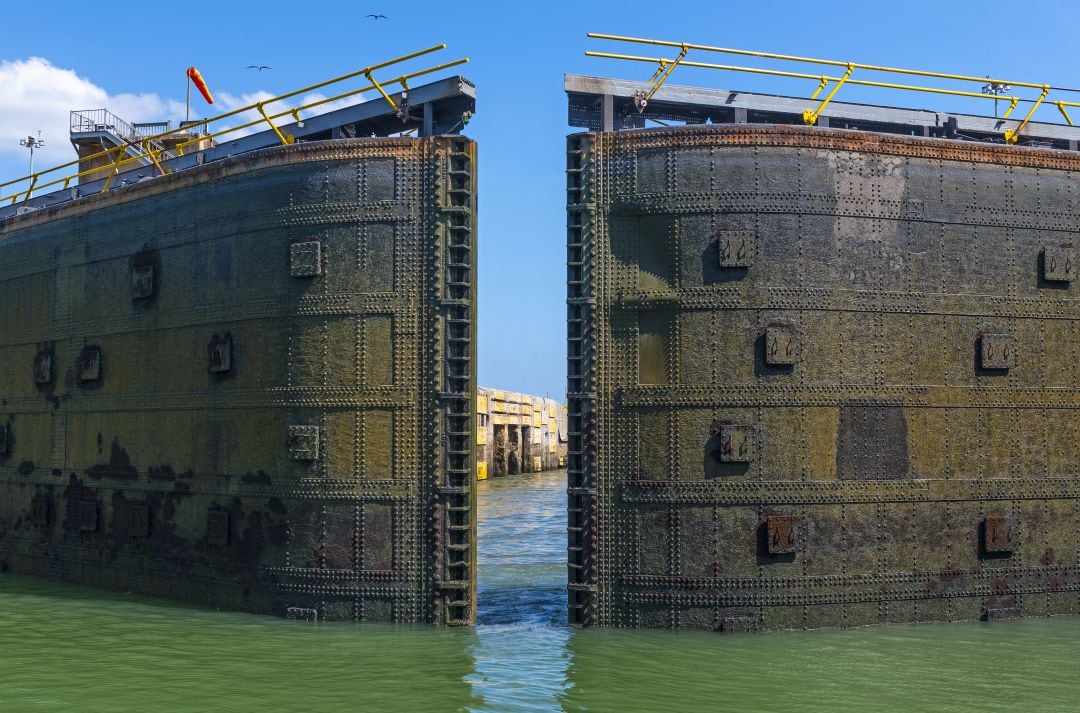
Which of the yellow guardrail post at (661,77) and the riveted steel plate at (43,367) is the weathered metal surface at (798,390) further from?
the riveted steel plate at (43,367)

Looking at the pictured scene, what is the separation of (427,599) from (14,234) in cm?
1503

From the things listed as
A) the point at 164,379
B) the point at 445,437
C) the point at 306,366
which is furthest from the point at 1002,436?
the point at 164,379

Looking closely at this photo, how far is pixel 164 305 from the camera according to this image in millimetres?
20266

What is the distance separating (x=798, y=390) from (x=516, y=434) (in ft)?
170

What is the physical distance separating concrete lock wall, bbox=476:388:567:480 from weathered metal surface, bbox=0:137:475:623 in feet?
107

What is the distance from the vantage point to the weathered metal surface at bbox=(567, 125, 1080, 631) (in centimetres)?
1639

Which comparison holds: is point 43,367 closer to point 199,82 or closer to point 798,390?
point 199,82

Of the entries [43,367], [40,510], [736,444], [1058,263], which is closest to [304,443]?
[736,444]

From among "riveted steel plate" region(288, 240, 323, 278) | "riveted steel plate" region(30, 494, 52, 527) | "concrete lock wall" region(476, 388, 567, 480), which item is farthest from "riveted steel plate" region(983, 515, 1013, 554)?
"concrete lock wall" region(476, 388, 567, 480)

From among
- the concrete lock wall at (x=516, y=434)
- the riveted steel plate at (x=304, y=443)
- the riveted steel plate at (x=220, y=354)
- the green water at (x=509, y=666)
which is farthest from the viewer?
the concrete lock wall at (x=516, y=434)

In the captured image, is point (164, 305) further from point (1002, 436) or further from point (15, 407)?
point (1002, 436)

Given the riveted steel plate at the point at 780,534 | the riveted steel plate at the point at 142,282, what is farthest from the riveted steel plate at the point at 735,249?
the riveted steel plate at the point at 142,282

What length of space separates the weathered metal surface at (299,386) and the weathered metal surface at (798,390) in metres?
2.23

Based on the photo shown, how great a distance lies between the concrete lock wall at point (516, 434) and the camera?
196 feet
